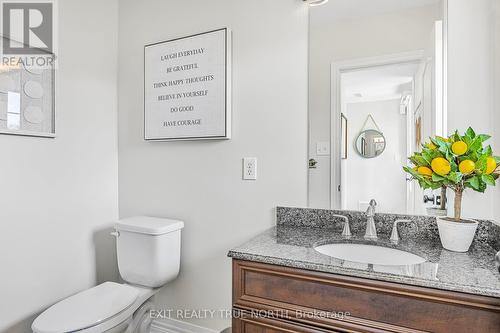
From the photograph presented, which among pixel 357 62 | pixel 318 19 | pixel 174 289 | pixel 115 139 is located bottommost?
pixel 174 289

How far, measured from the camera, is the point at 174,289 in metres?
1.93

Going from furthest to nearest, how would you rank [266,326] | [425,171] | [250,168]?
[250,168] → [425,171] → [266,326]

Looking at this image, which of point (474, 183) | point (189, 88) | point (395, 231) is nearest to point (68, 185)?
point (189, 88)

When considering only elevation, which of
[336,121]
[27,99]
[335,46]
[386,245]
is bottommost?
Answer: [386,245]

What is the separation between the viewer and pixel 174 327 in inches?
75.5

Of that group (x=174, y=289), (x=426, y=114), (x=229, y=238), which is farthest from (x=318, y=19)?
(x=174, y=289)

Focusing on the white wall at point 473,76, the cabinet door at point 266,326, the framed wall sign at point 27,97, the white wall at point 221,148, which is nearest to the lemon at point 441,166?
the white wall at point 473,76

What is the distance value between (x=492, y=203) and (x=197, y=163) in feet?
4.80

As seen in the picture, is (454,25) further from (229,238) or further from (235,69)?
(229,238)

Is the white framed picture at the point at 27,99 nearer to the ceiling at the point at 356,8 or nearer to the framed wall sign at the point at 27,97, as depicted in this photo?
the framed wall sign at the point at 27,97

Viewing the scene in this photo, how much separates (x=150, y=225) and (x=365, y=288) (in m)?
1.24

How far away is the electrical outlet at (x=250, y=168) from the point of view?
1.66 m

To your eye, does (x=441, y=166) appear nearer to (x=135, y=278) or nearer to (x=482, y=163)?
(x=482, y=163)

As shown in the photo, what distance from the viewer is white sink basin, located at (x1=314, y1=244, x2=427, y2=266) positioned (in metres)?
1.20
